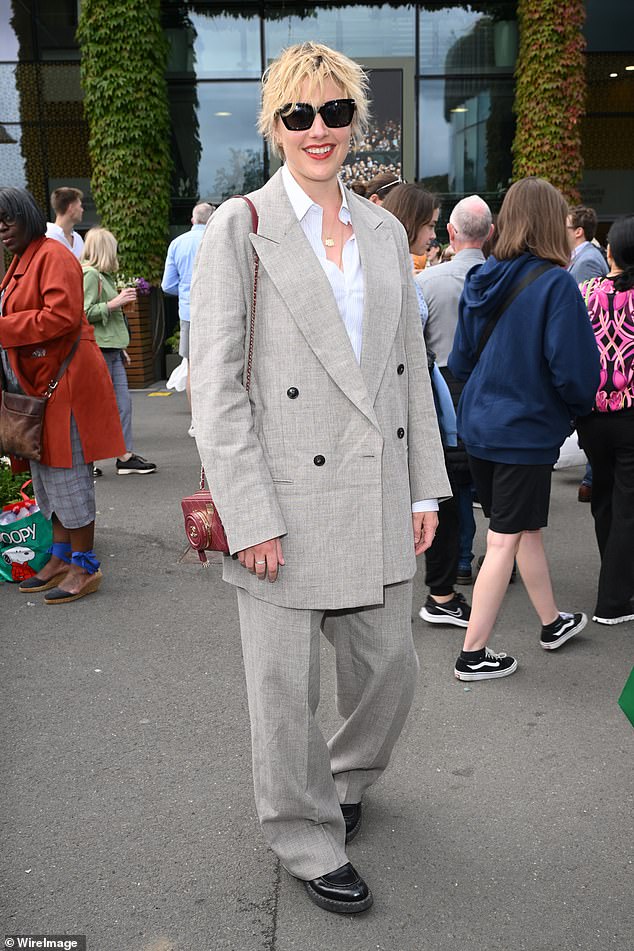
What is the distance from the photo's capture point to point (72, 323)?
196 inches

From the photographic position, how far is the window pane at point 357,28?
14531 mm

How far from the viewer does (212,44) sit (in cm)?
1459

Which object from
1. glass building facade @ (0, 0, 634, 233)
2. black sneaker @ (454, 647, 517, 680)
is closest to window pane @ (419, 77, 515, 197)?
glass building facade @ (0, 0, 634, 233)

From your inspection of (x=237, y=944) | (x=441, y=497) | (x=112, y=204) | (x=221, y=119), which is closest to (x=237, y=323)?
(x=441, y=497)

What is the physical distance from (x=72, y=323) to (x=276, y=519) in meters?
3.01

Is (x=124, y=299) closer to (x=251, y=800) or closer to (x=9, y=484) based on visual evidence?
(x=9, y=484)

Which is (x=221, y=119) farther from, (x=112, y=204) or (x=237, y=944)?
(x=237, y=944)

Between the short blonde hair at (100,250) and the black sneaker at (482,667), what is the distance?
4874mm

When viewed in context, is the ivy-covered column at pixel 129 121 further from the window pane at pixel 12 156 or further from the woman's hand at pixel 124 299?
the woman's hand at pixel 124 299

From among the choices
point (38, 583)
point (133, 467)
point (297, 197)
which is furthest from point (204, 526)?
point (133, 467)

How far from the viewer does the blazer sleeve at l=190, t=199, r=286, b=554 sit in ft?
7.73

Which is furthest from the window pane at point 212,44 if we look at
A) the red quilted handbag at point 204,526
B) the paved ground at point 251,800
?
the red quilted handbag at point 204,526

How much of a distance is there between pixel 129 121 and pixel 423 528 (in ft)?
40.3

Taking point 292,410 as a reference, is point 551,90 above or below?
above
